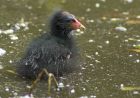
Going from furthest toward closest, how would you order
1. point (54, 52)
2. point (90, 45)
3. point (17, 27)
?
point (17, 27), point (90, 45), point (54, 52)

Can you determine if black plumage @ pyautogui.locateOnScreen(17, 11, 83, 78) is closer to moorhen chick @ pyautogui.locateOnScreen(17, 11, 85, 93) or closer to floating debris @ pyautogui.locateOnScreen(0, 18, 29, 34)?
moorhen chick @ pyautogui.locateOnScreen(17, 11, 85, 93)

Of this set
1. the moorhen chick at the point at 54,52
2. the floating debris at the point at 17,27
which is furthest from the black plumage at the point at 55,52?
the floating debris at the point at 17,27

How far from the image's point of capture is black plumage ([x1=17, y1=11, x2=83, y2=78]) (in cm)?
565

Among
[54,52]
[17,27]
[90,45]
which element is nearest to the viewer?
[54,52]

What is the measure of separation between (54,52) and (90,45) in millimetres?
1482

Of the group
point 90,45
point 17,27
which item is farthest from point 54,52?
point 17,27

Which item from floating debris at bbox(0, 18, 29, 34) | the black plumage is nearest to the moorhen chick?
the black plumage

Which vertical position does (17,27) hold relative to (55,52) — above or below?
above

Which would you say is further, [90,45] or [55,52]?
[90,45]

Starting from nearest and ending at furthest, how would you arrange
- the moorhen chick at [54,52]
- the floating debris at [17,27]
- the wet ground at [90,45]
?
the wet ground at [90,45]
the moorhen chick at [54,52]
the floating debris at [17,27]

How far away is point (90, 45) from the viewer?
7.09 meters

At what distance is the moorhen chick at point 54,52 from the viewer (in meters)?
5.64

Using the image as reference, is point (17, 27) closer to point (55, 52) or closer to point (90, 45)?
point (90, 45)

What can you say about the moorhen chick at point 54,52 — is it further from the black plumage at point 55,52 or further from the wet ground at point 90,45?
the wet ground at point 90,45
